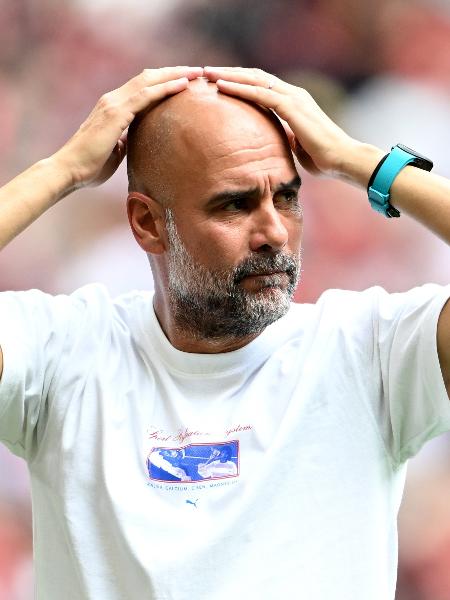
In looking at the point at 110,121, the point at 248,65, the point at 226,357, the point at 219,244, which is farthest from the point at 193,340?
the point at 248,65

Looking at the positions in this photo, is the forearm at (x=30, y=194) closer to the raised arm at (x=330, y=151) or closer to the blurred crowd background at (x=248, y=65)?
the raised arm at (x=330, y=151)

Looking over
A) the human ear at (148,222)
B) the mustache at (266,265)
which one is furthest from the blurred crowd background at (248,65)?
the mustache at (266,265)

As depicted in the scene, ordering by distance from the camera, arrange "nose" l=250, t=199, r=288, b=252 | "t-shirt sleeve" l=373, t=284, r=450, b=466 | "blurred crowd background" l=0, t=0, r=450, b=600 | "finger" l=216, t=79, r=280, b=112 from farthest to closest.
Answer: "blurred crowd background" l=0, t=0, r=450, b=600, "finger" l=216, t=79, r=280, b=112, "nose" l=250, t=199, r=288, b=252, "t-shirt sleeve" l=373, t=284, r=450, b=466

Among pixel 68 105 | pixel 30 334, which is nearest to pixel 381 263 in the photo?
pixel 68 105

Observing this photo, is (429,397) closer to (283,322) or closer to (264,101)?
(283,322)

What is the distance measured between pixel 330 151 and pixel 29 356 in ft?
1.91

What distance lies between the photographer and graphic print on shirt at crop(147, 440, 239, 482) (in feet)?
5.52

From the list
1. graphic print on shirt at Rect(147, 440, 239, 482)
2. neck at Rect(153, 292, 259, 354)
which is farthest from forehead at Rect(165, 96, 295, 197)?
graphic print on shirt at Rect(147, 440, 239, 482)

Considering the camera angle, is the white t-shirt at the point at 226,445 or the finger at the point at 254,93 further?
the finger at the point at 254,93

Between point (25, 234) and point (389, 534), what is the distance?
1.52 meters

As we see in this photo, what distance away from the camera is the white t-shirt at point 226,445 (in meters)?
1.62

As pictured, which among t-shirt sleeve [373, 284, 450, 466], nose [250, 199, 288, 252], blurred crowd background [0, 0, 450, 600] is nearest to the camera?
t-shirt sleeve [373, 284, 450, 466]

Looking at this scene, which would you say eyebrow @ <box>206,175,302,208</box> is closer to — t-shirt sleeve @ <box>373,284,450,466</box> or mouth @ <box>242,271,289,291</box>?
mouth @ <box>242,271,289,291</box>

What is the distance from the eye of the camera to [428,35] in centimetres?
290
